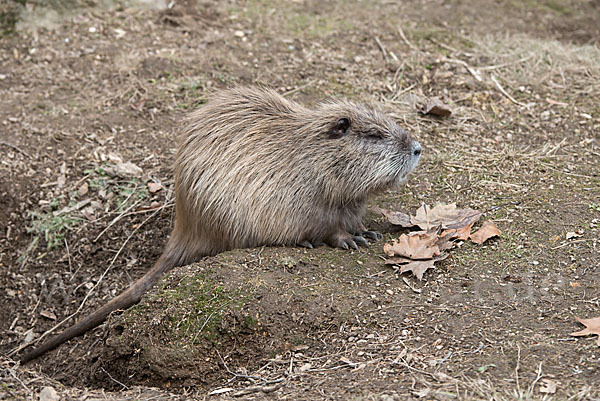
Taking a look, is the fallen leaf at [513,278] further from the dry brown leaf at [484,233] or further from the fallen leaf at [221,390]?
the fallen leaf at [221,390]

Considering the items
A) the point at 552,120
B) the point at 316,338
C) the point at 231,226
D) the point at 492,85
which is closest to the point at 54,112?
the point at 231,226

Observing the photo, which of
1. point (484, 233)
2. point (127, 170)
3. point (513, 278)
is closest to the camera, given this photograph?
point (513, 278)

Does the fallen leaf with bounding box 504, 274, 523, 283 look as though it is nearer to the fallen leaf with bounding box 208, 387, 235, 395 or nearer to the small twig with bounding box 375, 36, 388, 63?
the fallen leaf with bounding box 208, 387, 235, 395

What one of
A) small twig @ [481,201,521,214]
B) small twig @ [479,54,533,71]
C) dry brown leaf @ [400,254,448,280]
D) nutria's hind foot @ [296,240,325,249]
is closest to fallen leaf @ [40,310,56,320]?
nutria's hind foot @ [296,240,325,249]

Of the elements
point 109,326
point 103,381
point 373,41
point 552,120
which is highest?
point 373,41

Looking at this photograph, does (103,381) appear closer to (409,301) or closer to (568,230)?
(409,301)

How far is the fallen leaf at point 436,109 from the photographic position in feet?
16.3

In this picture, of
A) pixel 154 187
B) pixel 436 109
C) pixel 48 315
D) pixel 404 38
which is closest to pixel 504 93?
pixel 436 109

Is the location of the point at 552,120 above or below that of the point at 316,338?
above

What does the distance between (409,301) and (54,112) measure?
339cm

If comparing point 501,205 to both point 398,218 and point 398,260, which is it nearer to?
point 398,218

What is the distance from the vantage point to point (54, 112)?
17.0ft

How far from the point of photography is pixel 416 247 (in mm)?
3555

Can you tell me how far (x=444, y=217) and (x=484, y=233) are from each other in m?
0.32
